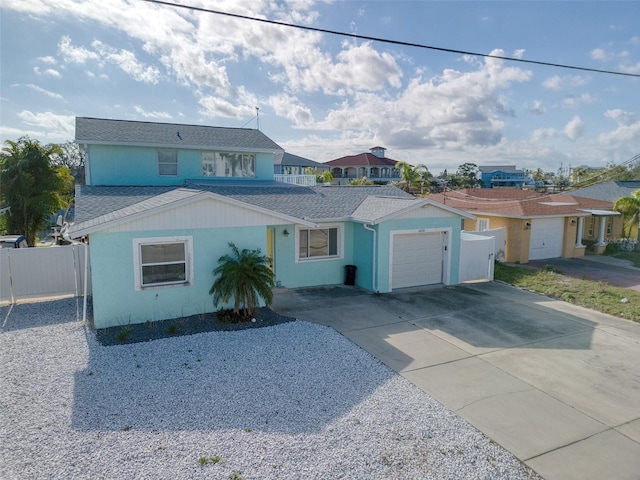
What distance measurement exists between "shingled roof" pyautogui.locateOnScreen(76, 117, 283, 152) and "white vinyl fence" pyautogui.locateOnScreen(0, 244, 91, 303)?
5.78 meters

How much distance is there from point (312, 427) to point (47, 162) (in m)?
19.5

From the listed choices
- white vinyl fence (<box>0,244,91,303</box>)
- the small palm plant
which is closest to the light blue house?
Answer: the small palm plant

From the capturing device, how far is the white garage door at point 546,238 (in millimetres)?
21188

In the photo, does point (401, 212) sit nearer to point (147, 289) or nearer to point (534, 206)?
point (147, 289)

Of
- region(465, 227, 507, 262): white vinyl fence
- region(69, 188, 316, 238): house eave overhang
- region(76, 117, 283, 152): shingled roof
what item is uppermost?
region(76, 117, 283, 152): shingled roof

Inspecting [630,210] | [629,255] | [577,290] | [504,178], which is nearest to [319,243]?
[577,290]

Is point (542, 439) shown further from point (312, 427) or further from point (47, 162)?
point (47, 162)

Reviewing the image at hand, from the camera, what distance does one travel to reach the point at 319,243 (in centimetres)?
1513

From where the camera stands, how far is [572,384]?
775cm

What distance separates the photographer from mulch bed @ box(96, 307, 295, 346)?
952 cm

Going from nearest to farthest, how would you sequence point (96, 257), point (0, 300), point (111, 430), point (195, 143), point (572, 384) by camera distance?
point (111, 430)
point (572, 384)
point (96, 257)
point (0, 300)
point (195, 143)

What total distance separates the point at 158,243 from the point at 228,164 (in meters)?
9.80

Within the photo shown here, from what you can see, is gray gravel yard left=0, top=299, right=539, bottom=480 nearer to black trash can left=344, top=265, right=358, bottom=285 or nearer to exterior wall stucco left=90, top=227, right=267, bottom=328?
exterior wall stucco left=90, top=227, right=267, bottom=328

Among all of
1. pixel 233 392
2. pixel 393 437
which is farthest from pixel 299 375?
pixel 393 437
